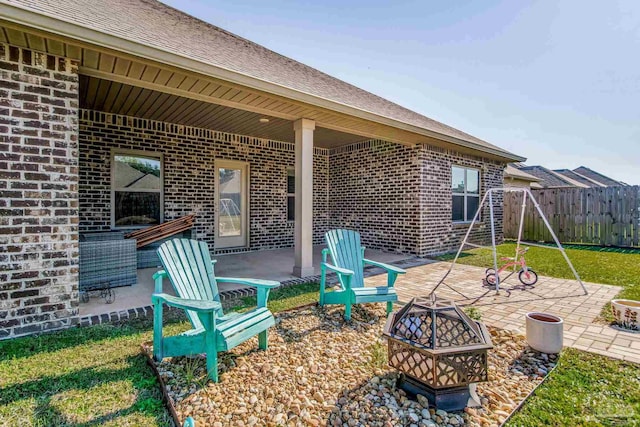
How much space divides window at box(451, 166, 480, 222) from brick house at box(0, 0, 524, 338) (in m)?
0.05

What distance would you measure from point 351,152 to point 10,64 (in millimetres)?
6930

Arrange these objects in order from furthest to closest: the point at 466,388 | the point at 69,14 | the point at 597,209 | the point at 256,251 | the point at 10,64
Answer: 1. the point at 597,209
2. the point at 256,251
3. the point at 69,14
4. the point at 10,64
5. the point at 466,388

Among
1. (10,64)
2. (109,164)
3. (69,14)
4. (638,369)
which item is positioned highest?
(69,14)

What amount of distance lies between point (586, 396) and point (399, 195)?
5782 millimetres

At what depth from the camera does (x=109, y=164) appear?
5855mm

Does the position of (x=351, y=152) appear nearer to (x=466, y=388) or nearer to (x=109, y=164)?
(x=109, y=164)

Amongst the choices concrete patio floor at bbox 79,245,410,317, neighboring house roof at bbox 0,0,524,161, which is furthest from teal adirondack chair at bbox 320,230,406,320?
neighboring house roof at bbox 0,0,524,161

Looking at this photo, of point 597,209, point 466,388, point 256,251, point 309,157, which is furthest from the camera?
point 597,209

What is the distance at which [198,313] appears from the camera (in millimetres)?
2117

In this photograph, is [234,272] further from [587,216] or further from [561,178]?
[561,178]

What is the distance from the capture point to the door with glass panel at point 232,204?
7289 millimetres

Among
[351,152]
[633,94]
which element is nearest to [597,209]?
[633,94]

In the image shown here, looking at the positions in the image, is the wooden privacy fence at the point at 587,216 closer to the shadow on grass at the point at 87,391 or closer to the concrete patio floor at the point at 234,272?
the concrete patio floor at the point at 234,272

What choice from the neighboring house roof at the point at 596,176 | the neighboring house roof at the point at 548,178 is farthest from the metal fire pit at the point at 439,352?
the neighboring house roof at the point at 596,176
